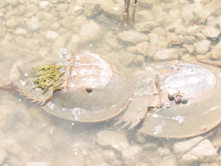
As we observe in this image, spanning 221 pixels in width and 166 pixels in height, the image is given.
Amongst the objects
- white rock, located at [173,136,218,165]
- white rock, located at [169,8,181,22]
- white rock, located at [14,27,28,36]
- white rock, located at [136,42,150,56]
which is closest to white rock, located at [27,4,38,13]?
white rock, located at [14,27,28,36]

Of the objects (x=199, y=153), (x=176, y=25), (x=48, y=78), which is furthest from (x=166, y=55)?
(x=48, y=78)

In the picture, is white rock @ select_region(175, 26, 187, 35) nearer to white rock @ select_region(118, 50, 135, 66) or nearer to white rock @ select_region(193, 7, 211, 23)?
white rock @ select_region(193, 7, 211, 23)

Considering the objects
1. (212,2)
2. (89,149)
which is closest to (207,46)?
(212,2)

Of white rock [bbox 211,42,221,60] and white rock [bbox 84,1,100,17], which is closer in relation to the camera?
white rock [bbox 211,42,221,60]

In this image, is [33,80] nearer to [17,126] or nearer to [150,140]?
[17,126]

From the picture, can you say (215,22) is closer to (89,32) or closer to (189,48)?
(189,48)

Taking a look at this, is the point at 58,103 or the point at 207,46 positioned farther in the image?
the point at 207,46
